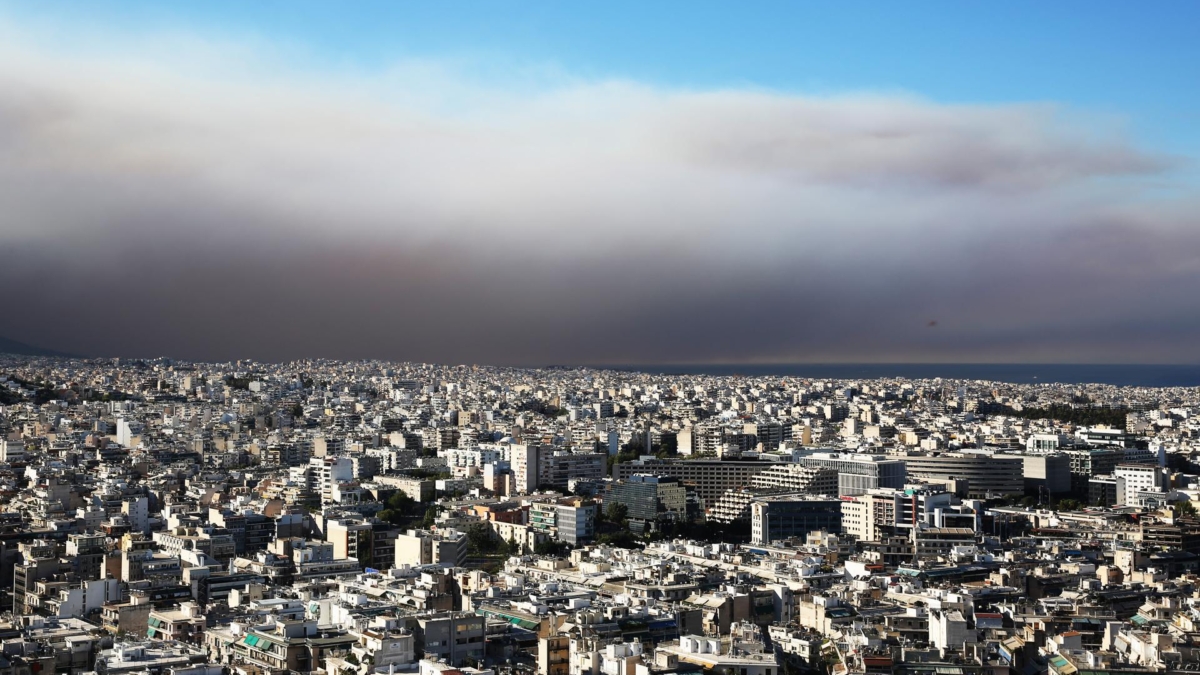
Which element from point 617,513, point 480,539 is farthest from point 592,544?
point 617,513

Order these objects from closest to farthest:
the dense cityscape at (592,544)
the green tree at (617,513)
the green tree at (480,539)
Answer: the dense cityscape at (592,544)
the green tree at (480,539)
the green tree at (617,513)

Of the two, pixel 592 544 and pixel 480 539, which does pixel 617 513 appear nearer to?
pixel 592 544

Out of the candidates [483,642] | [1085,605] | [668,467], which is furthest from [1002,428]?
[483,642]

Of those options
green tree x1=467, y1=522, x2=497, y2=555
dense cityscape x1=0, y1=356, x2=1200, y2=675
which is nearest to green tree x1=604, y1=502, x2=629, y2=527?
dense cityscape x1=0, y1=356, x2=1200, y2=675

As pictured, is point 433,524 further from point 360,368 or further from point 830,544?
point 360,368

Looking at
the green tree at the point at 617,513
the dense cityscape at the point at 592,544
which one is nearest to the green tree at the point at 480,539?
the dense cityscape at the point at 592,544

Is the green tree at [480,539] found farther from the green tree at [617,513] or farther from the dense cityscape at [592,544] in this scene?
the green tree at [617,513]

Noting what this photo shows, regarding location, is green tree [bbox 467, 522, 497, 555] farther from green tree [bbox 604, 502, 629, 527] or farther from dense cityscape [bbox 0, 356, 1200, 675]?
green tree [bbox 604, 502, 629, 527]

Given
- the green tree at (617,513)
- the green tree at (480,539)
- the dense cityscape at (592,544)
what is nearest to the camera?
the dense cityscape at (592,544)

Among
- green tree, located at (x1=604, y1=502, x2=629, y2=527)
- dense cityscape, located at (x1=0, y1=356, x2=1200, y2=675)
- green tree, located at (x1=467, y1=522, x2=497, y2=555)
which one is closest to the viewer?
dense cityscape, located at (x1=0, y1=356, x2=1200, y2=675)
